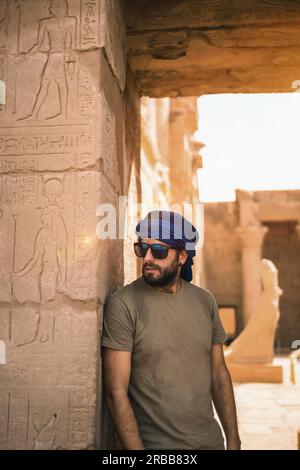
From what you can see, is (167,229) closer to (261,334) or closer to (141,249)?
(141,249)

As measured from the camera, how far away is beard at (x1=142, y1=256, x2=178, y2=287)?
2.63 metres

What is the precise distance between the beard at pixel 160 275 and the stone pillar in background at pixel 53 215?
0.22 meters

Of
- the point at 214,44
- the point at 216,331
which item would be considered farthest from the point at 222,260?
the point at 216,331

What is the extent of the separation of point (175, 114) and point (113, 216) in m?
12.4

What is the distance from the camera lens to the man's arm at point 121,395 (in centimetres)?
239

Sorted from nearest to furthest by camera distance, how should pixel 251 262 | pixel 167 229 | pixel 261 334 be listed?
pixel 167 229 < pixel 261 334 < pixel 251 262

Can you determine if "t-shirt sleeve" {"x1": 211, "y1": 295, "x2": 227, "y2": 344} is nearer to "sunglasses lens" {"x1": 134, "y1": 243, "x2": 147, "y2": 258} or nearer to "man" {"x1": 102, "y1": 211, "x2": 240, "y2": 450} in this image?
"man" {"x1": 102, "y1": 211, "x2": 240, "y2": 450}

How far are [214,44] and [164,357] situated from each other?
2174 millimetres

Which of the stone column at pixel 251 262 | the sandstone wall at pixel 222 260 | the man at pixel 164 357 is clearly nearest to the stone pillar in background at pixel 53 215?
the man at pixel 164 357

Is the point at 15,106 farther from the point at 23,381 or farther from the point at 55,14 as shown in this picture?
the point at 23,381

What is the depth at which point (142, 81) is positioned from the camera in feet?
13.3

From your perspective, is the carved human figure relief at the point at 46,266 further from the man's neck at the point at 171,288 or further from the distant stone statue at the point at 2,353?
the man's neck at the point at 171,288

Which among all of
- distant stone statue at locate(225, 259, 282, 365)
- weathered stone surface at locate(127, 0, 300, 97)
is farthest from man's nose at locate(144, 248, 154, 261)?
distant stone statue at locate(225, 259, 282, 365)

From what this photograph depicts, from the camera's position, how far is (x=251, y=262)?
18016 mm
